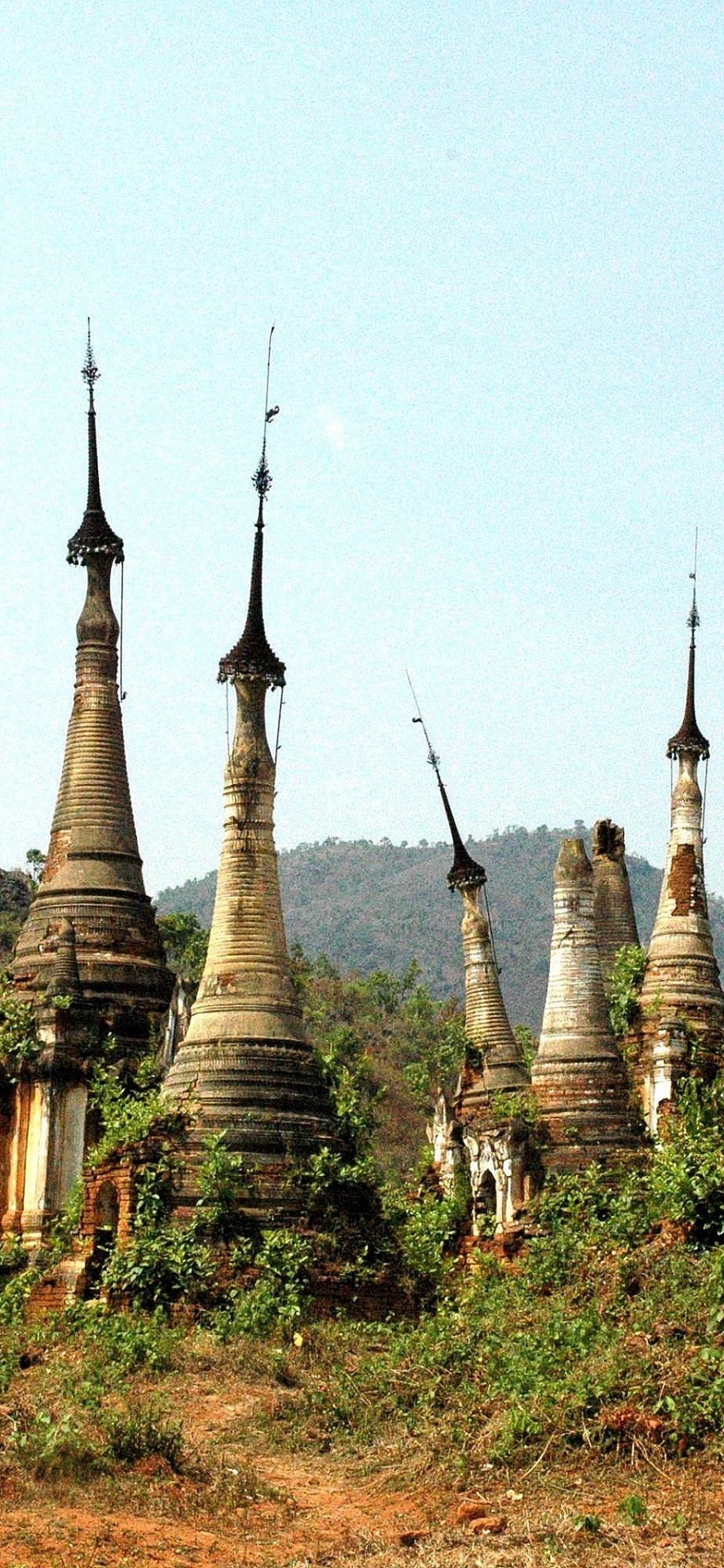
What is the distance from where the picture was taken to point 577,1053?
81.7 feet

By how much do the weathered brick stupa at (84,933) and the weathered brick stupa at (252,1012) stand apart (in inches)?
117

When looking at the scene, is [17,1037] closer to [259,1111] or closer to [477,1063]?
[259,1111]

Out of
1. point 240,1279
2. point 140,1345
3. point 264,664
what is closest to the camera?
point 140,1345

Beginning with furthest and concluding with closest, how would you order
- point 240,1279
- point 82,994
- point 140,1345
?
point 82,994 → point 240,1279 → point 140,1345

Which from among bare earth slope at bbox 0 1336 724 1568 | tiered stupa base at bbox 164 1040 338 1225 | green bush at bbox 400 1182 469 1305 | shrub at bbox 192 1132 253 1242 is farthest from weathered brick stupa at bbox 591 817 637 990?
bare earth slope at bbox 0 1336 724 1568

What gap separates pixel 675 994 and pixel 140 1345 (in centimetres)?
1056

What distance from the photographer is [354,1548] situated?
13828mm

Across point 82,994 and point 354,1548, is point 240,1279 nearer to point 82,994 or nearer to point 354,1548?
point 82,994

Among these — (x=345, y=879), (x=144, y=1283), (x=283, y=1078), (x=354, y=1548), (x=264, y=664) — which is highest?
(x=345, y=879)

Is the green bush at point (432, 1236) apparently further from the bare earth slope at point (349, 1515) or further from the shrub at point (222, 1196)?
the bare earth slope at point (349, 1515)

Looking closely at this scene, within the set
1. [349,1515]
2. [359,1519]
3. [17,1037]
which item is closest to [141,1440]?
[349,1515]

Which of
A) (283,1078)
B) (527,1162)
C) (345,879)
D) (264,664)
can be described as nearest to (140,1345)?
(283,1078)

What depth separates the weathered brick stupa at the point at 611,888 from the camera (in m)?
31.6

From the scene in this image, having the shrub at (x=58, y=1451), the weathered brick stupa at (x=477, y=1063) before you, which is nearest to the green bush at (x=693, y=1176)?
the weathered brick stupa at (x=477, y=1063)
